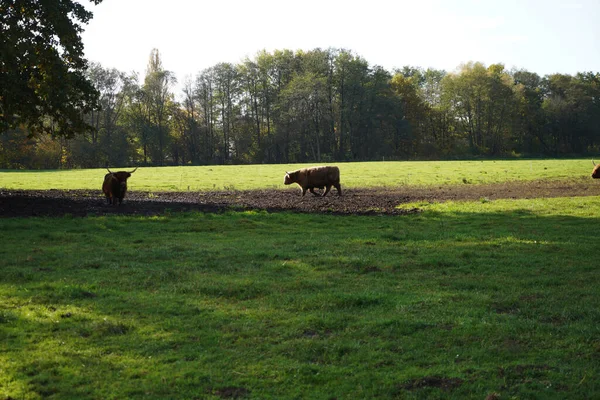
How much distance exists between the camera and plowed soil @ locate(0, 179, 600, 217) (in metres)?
20.9

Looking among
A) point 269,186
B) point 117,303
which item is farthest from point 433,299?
point 269,186

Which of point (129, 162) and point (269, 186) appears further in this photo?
point (129, 162)

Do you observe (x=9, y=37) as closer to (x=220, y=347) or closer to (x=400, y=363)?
(x=220, y=347)

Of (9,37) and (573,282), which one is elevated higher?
(9,37)

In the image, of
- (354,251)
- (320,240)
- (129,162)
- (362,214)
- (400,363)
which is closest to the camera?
(400,363)

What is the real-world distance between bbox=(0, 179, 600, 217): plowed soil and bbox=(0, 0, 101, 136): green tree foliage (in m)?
3.50

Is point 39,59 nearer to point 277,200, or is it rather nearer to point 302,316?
point 277,200

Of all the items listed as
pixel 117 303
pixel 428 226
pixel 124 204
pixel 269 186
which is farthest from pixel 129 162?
pixel 117 303

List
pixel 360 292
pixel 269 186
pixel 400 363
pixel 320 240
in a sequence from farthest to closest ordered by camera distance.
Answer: pixel 269 186
pixel 320 240
pixel 360 292
pixel 400 363

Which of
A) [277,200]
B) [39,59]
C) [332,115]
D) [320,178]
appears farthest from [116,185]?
[332,115]

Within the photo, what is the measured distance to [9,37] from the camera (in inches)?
719

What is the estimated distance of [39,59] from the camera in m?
19.6

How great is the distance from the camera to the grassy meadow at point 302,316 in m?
5.89

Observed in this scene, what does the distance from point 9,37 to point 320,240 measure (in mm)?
12352
